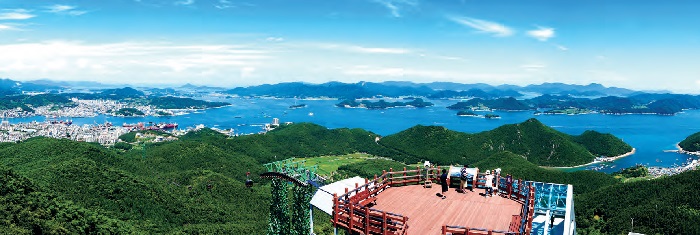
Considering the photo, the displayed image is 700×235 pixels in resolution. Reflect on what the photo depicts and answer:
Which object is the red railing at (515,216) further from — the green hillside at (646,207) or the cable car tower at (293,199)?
the green hillside at (646,207)

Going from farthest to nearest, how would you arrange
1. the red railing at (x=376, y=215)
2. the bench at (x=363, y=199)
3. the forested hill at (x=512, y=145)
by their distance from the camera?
the forested hill at (x=512, y=145) → the bench at (x=363, y=199) → the red railing at (x=376, y=215)

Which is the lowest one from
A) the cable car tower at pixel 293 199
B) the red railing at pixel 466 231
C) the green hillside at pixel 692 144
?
the green hillside at pixel 692 144

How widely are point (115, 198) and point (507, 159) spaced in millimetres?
97768

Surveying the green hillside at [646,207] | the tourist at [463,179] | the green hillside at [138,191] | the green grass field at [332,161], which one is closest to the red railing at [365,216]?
the tourist at [463,179]

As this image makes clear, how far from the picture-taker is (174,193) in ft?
248

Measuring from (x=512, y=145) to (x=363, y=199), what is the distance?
14879 centimetres

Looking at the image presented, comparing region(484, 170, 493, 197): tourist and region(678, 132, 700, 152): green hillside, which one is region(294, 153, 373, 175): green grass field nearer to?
region(484, 170, 493, 197): tourist

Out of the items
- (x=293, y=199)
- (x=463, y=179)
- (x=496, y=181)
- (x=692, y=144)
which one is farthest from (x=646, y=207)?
(x=692, y=144)

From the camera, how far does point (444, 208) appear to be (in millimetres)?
18734

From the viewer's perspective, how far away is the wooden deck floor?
1686cm

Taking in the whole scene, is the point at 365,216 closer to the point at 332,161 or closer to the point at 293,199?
the point at 293,199

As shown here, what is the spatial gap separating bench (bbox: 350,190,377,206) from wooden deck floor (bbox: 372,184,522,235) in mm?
296

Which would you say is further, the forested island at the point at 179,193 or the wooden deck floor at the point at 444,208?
the forested island at the point at 179,193

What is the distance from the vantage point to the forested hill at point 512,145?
490ft
